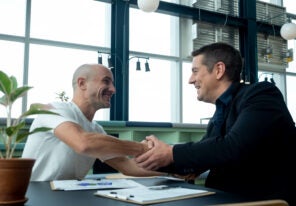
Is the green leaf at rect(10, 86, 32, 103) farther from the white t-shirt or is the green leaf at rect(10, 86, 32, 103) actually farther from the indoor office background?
the indoor office background

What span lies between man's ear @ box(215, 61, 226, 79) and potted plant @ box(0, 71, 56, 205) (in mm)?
1134

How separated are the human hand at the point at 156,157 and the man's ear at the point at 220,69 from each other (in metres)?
0.50

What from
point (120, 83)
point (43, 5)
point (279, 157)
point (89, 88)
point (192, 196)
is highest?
point (43, 5)

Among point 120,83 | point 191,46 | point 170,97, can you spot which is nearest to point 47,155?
point 120,83

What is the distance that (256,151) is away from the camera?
1460mm

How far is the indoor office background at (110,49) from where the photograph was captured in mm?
4754

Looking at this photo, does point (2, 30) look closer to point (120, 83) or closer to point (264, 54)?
point (120, 83)

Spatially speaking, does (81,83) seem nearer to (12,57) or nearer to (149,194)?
(149,194)

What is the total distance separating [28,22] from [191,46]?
2783mm

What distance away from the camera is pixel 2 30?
4.63 m

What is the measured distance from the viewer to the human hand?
168 cm

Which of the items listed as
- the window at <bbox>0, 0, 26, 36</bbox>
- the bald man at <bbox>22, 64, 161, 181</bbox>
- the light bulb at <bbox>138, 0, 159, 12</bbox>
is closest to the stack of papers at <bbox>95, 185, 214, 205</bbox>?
the bald man at <bbox>22, 64, 161, 181</bbox>

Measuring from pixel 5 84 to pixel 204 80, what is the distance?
1217mm

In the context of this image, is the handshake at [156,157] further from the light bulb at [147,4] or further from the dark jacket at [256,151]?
the light bulb at [147,4]
